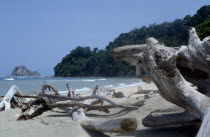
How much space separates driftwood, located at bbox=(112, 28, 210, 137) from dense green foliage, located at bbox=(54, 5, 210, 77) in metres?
47.7

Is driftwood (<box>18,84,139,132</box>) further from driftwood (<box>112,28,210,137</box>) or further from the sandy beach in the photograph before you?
driftwood (<box>112,28,210,137</box>)

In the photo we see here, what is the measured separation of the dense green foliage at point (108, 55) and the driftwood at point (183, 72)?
4770 centimetres

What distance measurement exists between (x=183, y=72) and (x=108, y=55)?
60.5 meters

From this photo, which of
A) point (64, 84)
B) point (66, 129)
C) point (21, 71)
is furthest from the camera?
point (21, 71)

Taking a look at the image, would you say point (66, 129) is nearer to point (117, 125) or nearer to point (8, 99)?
point (117, 125)

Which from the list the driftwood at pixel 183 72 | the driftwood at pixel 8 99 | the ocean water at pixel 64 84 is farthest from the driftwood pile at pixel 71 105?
the ocean water at pixel 64 84

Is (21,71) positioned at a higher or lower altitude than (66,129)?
higher

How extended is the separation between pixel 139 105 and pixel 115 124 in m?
2.58

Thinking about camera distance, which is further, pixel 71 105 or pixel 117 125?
pixel 71 105

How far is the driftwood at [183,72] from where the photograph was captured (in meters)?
2.69

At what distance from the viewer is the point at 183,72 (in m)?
3.35

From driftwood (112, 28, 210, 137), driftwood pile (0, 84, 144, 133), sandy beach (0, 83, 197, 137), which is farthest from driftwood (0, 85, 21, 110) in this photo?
driftwood (112, 28, 210, 137)

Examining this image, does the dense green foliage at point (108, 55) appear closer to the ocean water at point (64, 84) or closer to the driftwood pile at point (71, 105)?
the ocean water at point (64, 84)

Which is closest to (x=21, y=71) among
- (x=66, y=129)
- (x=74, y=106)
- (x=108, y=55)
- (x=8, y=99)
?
(x=108, y=55)
